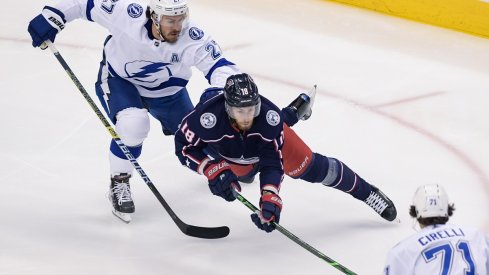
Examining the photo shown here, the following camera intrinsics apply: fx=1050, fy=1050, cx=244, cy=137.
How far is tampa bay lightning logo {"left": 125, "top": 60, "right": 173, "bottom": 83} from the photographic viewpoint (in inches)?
174

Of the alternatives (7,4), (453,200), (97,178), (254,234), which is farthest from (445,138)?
(7,4)

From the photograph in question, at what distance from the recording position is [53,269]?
3.99 metres

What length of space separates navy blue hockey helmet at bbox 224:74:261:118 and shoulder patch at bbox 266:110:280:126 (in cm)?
10

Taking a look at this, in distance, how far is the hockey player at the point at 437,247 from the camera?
9.45 ft

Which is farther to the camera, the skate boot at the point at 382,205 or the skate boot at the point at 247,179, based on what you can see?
the skate boot at the point at 247,179

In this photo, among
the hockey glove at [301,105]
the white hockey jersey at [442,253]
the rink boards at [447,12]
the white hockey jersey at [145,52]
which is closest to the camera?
the white hockey jersey at [442,253]

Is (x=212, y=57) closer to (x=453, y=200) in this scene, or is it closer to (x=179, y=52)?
(x=179, y=52)

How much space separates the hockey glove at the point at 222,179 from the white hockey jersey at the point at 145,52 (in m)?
0.41

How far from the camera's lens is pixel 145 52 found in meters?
4.38

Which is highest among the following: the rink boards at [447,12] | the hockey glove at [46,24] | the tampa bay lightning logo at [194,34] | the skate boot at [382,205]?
the rink boards at [447,12]

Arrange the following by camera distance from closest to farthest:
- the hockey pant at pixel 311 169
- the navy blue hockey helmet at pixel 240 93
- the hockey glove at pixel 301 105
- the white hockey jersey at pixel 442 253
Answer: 1. the white hockey jersey at pixel 442 253
2. the navy blue hockey helmet at pixel 240 93
3. the hockey pant at pixel 311 169
4. the hockey glove at pixel 301 105

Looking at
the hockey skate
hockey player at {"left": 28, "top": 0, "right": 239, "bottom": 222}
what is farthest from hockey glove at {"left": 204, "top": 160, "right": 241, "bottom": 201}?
the hockey skate

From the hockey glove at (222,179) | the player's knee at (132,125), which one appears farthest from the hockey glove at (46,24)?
the hockey glove at (222,179)

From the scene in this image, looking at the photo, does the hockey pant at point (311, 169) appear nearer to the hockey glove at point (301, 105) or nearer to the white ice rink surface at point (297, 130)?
the white ice rink surface at point (297, 130)
